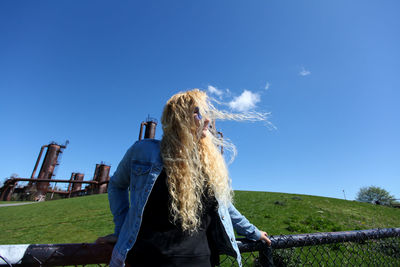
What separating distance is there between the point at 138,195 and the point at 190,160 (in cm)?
48

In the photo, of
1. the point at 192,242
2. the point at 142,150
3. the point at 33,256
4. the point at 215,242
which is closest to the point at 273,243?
the point at 215,242

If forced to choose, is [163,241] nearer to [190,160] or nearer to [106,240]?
[106,240]

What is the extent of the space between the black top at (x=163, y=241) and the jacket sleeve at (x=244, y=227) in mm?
402

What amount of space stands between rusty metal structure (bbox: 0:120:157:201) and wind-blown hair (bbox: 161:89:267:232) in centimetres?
2519

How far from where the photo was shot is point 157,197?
57.9 inches

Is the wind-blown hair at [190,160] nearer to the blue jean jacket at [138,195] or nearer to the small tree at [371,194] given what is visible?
the blue jean jacket at [138,195]

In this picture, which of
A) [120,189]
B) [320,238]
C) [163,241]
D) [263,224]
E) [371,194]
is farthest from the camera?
[371,194]

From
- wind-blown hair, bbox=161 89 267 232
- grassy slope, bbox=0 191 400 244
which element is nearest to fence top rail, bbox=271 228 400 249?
wind-blown hair, bbox=161 89 267 232

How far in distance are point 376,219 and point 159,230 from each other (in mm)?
14218

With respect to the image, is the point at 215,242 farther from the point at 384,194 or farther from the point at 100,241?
the point at 384,194

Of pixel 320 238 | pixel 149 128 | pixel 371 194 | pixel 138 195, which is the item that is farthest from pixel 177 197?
pixel 371 194

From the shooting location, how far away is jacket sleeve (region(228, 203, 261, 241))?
167 cm

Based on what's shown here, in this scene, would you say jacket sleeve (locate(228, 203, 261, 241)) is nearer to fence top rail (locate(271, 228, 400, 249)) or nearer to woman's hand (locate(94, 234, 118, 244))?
fence top rail (locate(271, 228, 400, 249))

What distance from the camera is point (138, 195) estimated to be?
4.75ft
